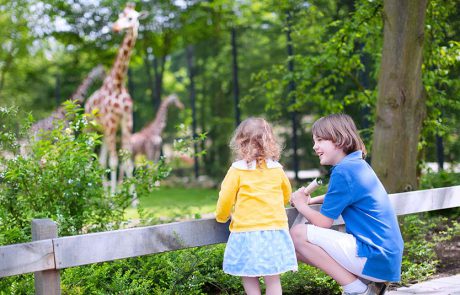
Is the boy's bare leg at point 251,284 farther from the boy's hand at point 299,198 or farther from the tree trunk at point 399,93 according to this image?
the tree trunk at point 399,93

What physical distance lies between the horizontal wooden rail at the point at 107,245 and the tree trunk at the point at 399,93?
7.54 feet

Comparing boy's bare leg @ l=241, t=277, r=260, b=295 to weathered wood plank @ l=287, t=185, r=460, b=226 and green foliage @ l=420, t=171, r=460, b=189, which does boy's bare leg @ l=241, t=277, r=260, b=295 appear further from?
green foliage @ l=420, t=171, r=460, b=189

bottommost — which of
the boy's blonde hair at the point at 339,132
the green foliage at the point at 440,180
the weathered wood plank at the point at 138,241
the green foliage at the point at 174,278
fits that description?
the green foliage at the point at 440,180

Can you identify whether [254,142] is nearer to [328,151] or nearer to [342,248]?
[328,151]

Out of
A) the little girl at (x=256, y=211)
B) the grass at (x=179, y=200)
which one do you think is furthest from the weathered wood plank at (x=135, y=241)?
the grass at (x=179, y=200)

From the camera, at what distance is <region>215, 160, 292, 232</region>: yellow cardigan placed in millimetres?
3787

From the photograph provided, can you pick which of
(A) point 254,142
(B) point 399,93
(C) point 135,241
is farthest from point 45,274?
(B) point 399,93

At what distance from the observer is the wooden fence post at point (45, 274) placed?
3574 mm

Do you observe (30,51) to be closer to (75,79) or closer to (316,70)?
(75,79)

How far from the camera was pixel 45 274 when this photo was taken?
11.7 ft

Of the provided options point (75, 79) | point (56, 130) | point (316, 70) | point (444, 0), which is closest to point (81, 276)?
point (56, 130)

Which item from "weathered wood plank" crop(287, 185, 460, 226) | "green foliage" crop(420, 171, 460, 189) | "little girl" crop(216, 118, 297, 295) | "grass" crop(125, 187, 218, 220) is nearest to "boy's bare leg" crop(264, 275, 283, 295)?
"little girl" crop(216, 118, 297, 295)

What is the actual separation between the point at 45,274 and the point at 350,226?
176 cm

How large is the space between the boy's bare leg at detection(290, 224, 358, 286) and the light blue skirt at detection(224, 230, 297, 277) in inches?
5.4
